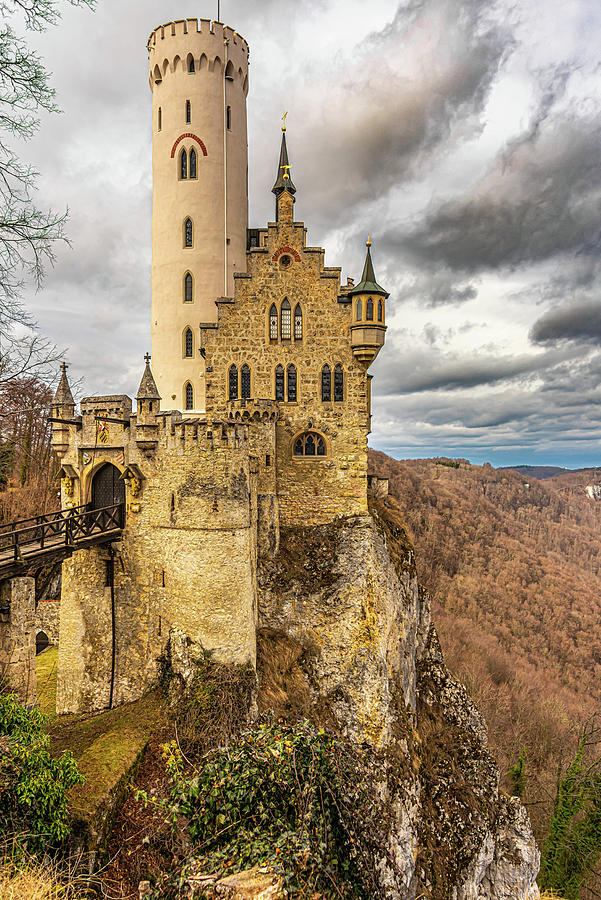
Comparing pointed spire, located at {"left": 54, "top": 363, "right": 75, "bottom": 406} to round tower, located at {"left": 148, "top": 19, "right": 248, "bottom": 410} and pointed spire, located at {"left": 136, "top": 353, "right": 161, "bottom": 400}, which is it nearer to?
pointed spire, located at {"left": 136, "top": 353, "right": 161, "bottom": 400}

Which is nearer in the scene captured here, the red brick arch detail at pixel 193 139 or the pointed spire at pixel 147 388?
the pointed spire at pixel 147 388

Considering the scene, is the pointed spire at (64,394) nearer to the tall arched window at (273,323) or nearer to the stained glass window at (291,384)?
the tall arched window at (273,323)

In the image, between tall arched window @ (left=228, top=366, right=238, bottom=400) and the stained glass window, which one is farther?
the stained glass window

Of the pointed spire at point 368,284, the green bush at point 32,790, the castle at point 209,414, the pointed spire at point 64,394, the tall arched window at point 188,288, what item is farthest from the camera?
the tall arched window at point 188,288

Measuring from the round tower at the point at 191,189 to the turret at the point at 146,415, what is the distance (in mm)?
8553

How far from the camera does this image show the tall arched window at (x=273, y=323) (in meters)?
22.8

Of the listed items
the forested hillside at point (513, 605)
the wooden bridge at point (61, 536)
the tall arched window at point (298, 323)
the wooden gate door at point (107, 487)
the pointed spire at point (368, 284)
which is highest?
the pointed spire at point (368, 284)

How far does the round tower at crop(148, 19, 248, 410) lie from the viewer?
24344mm

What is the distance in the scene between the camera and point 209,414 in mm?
22484

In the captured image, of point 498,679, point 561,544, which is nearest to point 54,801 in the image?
point 498,679

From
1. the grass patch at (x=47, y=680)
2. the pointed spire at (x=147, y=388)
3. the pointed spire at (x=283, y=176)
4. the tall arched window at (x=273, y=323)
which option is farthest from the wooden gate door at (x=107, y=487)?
the pointed spire at (x=283, y=176)

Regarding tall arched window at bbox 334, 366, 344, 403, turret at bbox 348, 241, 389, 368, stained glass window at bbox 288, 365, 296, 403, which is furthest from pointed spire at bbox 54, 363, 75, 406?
turret at bbox 348, 241, 389, 368

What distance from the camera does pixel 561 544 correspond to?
419 feet

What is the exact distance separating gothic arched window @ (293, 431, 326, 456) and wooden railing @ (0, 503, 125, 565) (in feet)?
29.3
